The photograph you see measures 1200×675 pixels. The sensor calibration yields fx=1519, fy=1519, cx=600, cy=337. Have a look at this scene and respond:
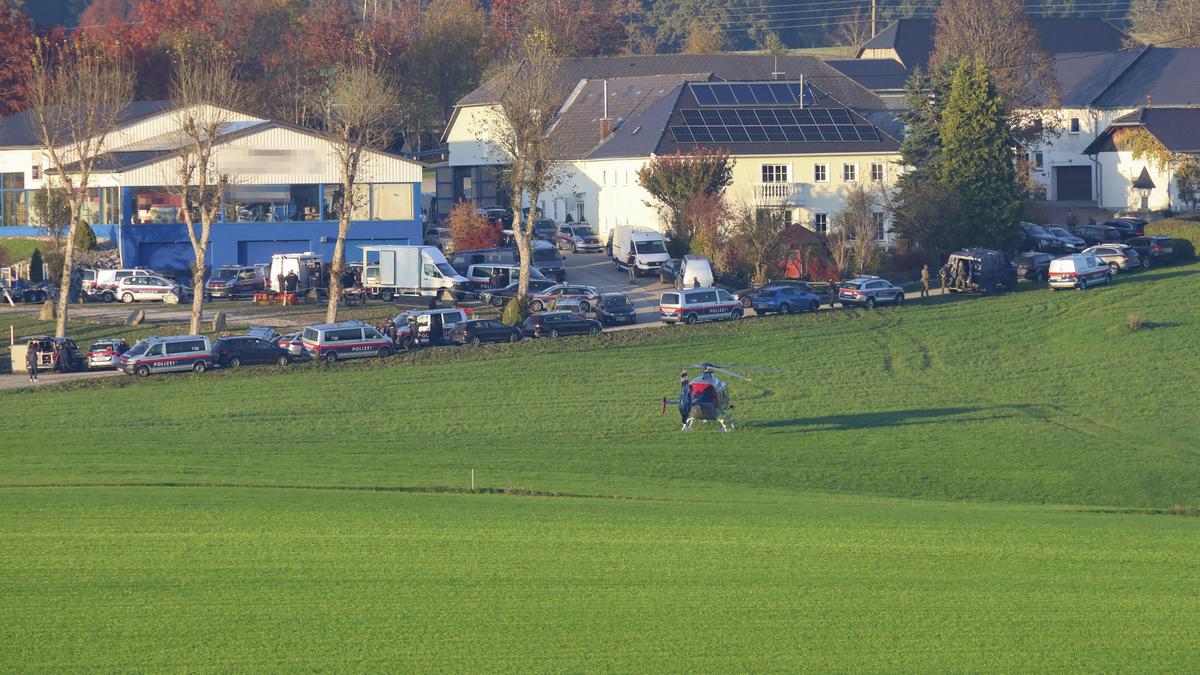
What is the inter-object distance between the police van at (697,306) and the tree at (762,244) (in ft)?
30.2

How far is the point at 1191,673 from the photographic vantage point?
62.2 feet

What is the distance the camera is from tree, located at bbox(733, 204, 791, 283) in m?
68.1

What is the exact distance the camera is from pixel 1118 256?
6806 centimetres

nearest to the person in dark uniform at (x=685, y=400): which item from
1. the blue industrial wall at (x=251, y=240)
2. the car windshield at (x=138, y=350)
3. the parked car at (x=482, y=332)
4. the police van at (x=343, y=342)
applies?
the parked car at (x=482, y=332)

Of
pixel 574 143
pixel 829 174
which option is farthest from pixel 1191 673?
pixel 574 143

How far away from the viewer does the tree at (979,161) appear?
2810 inches

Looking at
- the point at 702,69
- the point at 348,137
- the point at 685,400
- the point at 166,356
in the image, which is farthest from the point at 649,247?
the point at 702,69

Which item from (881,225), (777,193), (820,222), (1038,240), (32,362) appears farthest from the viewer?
(820,222)

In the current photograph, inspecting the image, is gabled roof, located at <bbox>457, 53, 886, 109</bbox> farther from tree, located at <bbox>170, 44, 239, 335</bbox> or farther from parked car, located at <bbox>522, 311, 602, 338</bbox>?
parked car, located at <bbox>522, 311, 602, 338</bbox>

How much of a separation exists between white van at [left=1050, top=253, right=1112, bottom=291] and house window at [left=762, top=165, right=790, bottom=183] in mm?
18421

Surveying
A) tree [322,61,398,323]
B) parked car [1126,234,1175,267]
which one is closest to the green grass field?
tree [322,61,398,323]

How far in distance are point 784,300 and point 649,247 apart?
44.6ft

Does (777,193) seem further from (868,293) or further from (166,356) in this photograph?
(166,356)

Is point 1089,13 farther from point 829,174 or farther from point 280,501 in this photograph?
point 280,501
